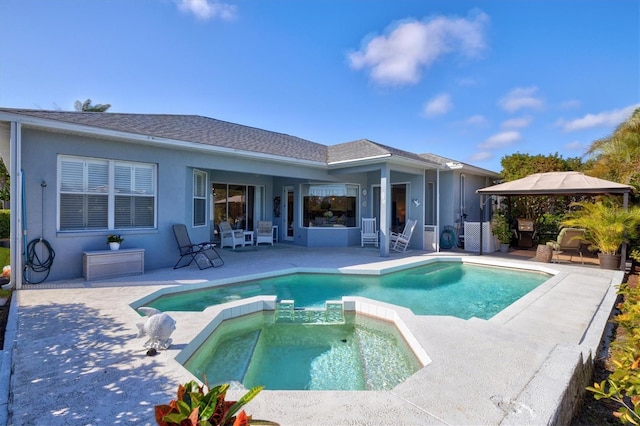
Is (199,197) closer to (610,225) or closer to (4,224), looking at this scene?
(4,224)

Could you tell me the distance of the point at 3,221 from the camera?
48.2 feet

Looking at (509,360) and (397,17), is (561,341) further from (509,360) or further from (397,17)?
(397,17)

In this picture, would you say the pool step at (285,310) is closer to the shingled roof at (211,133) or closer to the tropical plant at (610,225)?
the shingled roof at (211,133)

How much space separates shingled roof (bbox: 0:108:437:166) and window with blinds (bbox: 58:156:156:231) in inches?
37.0

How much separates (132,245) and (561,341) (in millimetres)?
9186

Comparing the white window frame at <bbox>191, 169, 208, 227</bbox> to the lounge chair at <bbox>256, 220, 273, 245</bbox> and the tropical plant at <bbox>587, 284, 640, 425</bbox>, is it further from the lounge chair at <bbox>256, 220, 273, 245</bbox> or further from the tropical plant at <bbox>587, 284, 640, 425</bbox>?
the tropical plant at <bbox>587, 284, 640, 425</bbox>

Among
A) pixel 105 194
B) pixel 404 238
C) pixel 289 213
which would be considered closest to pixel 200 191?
pixel 105 194

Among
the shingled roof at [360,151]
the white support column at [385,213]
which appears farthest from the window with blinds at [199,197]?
the white support column at [385,213]

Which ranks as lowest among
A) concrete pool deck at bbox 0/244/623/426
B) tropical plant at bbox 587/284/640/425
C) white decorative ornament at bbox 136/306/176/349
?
concrete pool deck at bbox 0/244/623/426

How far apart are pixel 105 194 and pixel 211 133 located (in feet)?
13.4

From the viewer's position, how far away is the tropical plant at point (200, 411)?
1498mm

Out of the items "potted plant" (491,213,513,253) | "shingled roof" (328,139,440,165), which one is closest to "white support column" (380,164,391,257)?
"shingled roof" (328,139,440,165)

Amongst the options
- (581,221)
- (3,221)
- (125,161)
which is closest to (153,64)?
(125,161)

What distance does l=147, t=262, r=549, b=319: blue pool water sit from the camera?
6.42 m
